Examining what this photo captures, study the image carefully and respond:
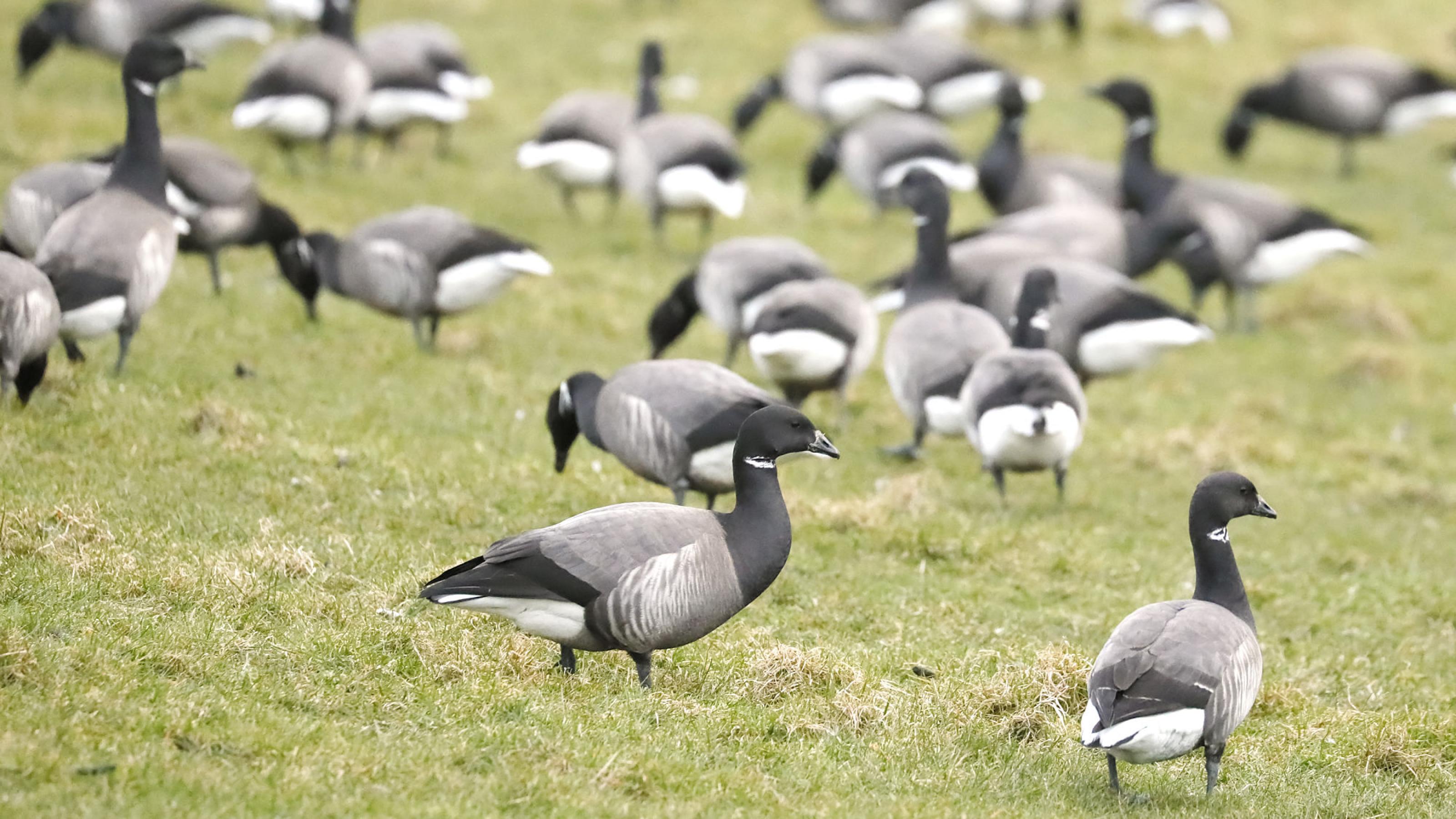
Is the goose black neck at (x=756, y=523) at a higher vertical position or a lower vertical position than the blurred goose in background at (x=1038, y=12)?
higher

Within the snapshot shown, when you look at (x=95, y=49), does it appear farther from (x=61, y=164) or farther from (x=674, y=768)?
(x=674, y=768)

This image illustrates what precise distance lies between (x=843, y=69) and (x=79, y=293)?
13658mm

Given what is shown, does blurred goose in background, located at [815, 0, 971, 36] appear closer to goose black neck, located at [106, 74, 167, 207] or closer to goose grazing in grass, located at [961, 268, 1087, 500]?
goose grazing in grass, located at [961, 268, 1087, 500]

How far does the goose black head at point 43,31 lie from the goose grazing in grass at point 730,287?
10309 millimetres

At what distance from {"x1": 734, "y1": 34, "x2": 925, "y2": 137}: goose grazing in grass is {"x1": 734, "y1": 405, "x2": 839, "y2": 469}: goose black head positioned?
1488cm

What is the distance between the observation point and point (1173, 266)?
67.0 ft

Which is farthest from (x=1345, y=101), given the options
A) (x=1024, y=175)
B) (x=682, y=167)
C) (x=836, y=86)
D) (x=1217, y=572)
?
(x=1217, y=572)

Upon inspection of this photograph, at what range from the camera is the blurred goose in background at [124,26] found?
19609 mm

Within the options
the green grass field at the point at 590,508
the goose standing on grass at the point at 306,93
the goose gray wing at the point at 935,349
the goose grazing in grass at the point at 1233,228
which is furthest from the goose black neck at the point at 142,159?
the goose grazing in grass at the point at 1233,228

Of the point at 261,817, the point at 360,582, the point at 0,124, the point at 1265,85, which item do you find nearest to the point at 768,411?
the point at 360,582

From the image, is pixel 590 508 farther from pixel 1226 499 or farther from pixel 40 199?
pixel 40 199

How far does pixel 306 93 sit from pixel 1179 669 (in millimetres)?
13579

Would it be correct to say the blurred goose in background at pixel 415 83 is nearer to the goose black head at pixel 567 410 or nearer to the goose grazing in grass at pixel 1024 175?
the goose grazing in grass at pixel 1024 175

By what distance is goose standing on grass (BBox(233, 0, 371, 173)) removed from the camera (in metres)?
17.4
